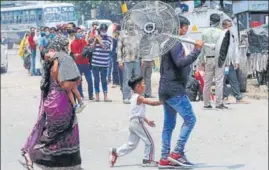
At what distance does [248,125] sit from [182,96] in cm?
357

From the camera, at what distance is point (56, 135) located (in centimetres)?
659

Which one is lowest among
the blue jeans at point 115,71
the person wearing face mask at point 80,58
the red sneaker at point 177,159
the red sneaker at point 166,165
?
the red sneaker at point 166,165

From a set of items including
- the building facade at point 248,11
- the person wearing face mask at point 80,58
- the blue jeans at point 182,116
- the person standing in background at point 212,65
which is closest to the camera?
the blue jeans at point 182,116

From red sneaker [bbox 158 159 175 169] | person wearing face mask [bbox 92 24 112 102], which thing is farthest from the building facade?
red sneaker [bbox 158 159 175 169]

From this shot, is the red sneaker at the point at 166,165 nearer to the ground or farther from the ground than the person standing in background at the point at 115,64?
nearer to the ground

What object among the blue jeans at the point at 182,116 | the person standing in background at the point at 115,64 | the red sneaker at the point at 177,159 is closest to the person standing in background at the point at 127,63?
the person standing in background at the point at 115,64

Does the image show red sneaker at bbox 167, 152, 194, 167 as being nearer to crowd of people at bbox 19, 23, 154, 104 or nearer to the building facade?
crowd of people at bbox 19, 23, 154, 104

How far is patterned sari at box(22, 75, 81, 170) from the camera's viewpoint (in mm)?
6559

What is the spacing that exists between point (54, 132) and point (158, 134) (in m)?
4.21

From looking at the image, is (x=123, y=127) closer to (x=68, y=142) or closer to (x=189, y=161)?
(x=189, y=161)

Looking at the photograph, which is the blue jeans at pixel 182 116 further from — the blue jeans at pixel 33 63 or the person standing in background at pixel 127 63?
the blue jeans at pixel 33 63

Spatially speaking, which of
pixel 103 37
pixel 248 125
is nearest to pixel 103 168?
pixel 248 125

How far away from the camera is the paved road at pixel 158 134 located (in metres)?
8.68

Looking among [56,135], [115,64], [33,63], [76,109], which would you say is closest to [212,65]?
[115,64]
